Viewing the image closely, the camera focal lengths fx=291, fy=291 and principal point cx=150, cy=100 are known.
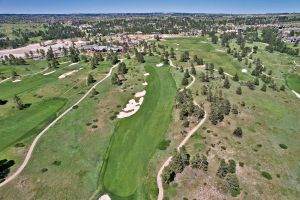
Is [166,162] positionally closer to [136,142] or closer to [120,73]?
[136,142]

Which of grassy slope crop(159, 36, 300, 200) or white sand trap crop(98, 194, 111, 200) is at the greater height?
grassy slope crop(159, 36, 300, 200)

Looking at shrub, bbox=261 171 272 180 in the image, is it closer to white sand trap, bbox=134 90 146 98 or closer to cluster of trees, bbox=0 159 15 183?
cluster of trees, bbox=0 159 15 183

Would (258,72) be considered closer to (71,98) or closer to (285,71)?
(285,71)

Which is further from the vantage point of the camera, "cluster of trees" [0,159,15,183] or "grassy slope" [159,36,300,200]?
"cluster of trees" [0,159,15,183]

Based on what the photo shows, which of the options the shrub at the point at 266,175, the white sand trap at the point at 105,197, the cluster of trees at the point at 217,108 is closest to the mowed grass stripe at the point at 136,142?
the white sand trap at the point at 105,197

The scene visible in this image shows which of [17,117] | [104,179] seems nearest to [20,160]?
[104,179]

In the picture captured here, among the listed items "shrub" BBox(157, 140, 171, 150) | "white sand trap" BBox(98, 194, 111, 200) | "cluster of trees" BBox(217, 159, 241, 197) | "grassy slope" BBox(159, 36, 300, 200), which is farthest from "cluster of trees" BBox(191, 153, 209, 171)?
"white sand trap" BBox(98, 194, 111, 200)
